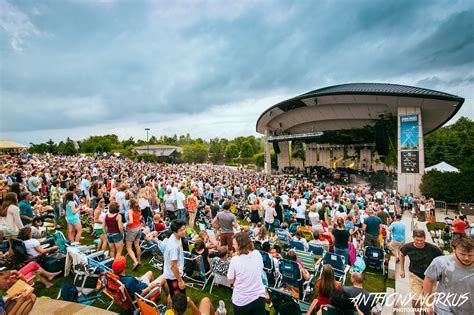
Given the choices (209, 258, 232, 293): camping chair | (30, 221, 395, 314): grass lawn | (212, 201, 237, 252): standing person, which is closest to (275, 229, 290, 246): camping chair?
(30, 221, 395, 314): grass lawn

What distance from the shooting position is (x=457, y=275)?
2.41 metres

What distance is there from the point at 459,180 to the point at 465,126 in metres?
43.0

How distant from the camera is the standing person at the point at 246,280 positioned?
98.5 inches

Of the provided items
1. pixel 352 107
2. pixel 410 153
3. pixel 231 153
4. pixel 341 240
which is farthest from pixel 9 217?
pixel 231 153

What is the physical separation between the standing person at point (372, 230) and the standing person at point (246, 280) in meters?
5.14

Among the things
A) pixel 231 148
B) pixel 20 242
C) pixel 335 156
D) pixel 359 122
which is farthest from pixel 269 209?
pixel 231 148

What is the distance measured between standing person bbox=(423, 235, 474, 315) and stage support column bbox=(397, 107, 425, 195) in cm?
2167

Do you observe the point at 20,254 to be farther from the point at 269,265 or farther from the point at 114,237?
the point at 269,265

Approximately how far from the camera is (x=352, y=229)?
23.3 feet

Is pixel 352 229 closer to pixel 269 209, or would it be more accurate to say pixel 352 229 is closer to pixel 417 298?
pixel 269 209

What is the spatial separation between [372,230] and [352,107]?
26.9 m

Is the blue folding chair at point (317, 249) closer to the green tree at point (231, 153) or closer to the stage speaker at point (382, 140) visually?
the stage speaker at point (382, 140)

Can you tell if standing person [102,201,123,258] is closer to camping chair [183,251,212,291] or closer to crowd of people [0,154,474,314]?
crowd of people [0,154,474,314]

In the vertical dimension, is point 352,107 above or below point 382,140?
above
